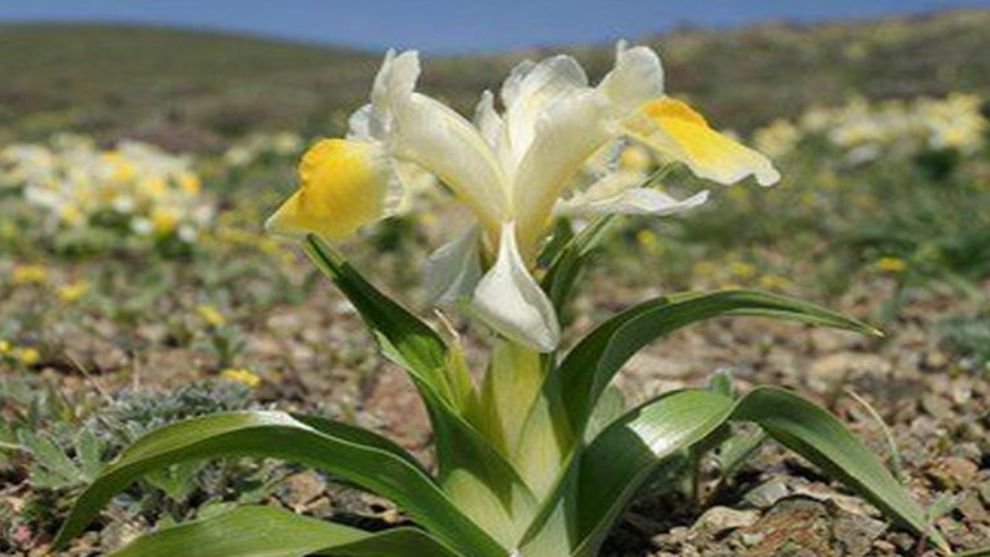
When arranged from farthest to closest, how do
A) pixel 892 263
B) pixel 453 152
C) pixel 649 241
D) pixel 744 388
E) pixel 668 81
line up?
1. pixel 668 81
2. pixel 649 241
3. pixel 892 263
4. pixel 744 388
5. pixel 453 152

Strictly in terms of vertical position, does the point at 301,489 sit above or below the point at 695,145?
below

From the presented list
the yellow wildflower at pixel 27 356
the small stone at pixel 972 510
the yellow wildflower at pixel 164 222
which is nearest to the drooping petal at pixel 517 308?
the small stone at pixel 972 510

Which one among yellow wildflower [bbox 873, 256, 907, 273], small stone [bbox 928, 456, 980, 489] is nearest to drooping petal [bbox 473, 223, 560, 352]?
small stone [bbox 928, 456, 980, 489]

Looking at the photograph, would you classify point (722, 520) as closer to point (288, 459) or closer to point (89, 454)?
point (288, 459)

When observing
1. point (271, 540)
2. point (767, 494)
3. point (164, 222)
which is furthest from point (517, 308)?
point (164, 222)

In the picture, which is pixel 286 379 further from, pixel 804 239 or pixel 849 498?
pixel 804 239

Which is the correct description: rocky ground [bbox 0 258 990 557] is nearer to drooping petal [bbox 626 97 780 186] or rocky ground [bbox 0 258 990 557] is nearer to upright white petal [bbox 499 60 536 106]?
upright white petal [bbox 499 60 536 106]
